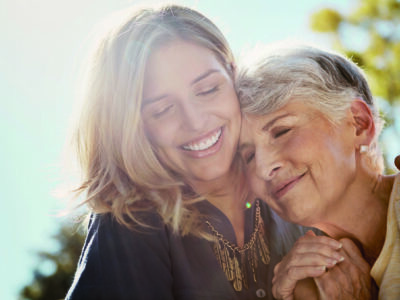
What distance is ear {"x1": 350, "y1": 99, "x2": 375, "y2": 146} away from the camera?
2703 millimetres

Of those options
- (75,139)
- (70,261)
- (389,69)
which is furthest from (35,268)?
(75,139)

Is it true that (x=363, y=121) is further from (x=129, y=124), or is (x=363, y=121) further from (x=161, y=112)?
(x=129, y=124)

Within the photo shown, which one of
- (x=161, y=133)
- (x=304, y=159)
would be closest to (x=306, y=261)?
(x=304, y=159)

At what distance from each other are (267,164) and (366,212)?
0.59 m

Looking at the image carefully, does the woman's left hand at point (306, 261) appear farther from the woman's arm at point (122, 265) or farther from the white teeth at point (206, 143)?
the white teeth at point (206, 143)

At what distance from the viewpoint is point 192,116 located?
294 cm

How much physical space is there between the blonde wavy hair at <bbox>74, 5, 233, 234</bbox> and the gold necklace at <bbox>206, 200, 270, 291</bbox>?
23cm

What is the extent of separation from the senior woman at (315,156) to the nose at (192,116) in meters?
0.32

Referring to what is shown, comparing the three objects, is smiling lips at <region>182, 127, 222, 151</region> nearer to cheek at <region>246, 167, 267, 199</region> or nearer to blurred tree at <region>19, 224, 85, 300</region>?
cheek at <region>246, 167, 267, 199</region>

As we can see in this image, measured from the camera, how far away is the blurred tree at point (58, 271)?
18.1 meters

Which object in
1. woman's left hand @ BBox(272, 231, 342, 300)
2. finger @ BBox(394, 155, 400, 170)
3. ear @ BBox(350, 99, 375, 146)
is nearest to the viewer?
finger @ BBox(394, 155, 400, 170)

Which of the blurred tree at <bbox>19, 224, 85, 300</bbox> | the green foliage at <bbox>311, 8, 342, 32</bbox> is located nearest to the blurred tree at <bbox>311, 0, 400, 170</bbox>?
the green foliage at <bbox>311, 8, 342, 32</bbox>

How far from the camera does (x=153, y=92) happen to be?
116 inches

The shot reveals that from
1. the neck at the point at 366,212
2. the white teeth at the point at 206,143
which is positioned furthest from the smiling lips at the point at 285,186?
the white teeth at the point at 206,143
